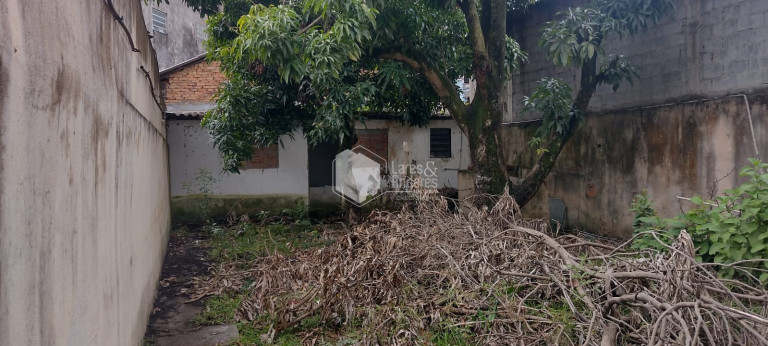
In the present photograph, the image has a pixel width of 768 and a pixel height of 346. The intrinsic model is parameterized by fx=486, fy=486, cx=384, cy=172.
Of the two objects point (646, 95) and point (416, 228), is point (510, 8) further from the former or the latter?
point (416, 228)

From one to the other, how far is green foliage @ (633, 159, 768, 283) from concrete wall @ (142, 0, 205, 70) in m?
13.7

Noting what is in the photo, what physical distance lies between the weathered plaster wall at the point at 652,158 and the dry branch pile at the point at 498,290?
2133 millimetres

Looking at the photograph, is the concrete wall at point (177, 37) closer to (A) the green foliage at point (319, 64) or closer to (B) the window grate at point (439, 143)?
(A) the green foliage at point (319, 64)

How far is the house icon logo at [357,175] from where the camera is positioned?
29.7 feet

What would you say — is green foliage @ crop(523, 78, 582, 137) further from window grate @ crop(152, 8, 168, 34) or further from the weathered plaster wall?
window grate @ crop(152, 8, 168, 34)

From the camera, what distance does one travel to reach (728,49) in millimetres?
5160

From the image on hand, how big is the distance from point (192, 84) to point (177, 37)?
15.0 ft

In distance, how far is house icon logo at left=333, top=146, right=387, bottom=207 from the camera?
29.7 ft

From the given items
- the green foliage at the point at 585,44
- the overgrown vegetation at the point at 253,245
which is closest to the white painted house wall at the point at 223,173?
the overgrown vegetation at the point at 253,245

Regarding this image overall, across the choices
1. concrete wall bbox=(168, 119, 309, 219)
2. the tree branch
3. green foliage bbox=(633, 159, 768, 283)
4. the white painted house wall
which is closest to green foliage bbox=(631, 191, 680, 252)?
green foliage bbox=(633, 159, 768, 283)

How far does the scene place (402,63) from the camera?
6656mm

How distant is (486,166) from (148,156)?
3.78 m

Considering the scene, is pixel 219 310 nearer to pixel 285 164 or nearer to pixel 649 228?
pixel 649 228

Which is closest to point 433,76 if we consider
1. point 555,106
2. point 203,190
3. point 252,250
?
point 555,106
